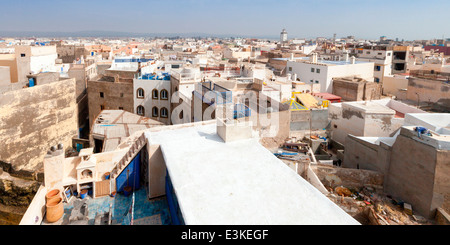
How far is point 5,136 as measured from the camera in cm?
1809

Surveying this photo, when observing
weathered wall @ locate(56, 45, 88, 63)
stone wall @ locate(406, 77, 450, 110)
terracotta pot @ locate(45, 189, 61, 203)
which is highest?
weathered wall @ locate(56, 45, 88, 63)

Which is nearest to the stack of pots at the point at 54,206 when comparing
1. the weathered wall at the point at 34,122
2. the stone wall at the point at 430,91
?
the weathered wall at the point at 34,122

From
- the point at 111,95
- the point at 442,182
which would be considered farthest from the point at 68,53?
the point at 442,182

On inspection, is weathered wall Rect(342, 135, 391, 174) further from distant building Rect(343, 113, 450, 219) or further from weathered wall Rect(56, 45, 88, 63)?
weathered wall Rect(56, 45, 88, 63)

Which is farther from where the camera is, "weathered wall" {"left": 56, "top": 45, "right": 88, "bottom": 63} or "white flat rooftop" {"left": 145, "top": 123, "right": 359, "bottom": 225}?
"weathered wall" {"left": 56, "top": 45, "right": 88, "bottom": 63}

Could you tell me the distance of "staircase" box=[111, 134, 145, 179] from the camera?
10906mm

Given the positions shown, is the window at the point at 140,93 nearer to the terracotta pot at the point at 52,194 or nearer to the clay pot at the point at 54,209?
the terracotta pot at the point at 52,194

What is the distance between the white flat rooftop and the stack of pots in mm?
3318

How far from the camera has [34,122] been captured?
20.5 meters

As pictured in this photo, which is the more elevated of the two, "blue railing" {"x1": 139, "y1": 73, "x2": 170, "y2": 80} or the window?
"blue railing" {"x1": 139, "y1": 73, "x2": 170, "y2": 80}

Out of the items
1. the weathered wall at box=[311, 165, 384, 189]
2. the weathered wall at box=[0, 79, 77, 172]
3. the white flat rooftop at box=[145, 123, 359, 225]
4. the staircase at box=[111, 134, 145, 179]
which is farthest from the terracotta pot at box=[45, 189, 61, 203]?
the weathered wall at box=[311, 165, 384, 189]
